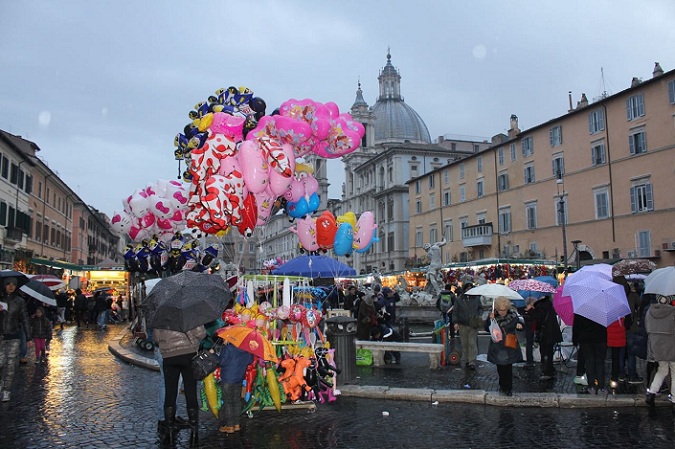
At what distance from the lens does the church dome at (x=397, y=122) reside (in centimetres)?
9138

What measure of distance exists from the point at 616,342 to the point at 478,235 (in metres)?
40.3

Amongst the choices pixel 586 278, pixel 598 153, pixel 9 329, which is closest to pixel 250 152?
pixel 9 329

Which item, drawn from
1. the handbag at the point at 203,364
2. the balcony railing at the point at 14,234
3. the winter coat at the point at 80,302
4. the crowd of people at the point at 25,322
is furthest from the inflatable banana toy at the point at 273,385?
the balcony railing at the point at 14,234

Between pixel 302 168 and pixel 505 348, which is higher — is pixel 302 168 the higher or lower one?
the higher one

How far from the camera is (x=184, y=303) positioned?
647 centimetres

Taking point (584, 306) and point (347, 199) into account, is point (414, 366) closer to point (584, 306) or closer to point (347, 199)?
point (584, 306)

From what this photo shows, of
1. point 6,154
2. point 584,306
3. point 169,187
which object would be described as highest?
point 6,154

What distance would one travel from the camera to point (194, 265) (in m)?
13.5

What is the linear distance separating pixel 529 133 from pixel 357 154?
44.9 metres

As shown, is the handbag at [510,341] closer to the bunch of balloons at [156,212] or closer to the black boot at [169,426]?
the black boot at [169,426]

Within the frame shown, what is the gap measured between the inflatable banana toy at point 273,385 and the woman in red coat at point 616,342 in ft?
16.6

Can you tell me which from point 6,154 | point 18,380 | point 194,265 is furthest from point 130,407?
point 6,154

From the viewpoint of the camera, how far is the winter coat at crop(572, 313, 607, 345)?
29.0ft

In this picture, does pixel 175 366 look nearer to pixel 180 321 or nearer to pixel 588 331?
pixel 180 321
